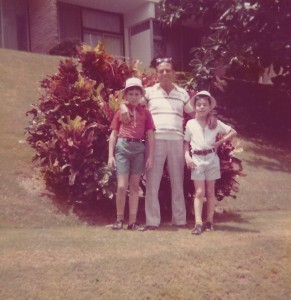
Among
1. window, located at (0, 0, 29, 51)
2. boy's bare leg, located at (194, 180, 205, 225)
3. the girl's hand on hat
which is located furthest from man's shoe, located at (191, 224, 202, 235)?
window, located at (0, 0, 29, 51)

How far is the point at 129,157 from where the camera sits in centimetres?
609

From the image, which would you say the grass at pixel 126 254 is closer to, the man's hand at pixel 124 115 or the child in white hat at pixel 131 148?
the child in white hat at pixel 131 148

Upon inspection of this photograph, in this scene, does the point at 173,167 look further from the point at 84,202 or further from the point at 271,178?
the point at 271,178

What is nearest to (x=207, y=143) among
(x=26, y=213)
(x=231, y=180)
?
(x=231, y=180)

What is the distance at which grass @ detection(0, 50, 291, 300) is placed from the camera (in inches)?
164

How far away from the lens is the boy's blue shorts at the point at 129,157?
6047mm

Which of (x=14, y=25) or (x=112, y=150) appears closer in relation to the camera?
(x=112, y=150)

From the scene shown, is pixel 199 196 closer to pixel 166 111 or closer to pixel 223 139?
pixel 223 139

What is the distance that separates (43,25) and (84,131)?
12.0 meters

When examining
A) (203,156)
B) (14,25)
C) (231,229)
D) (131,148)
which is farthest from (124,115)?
(14,25)

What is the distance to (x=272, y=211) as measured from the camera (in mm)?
8188

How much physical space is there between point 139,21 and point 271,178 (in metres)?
11.6

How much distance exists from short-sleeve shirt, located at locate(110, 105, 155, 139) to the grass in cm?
108

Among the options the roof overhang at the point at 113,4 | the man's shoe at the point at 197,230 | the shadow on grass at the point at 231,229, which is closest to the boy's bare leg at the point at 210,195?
the shadow on grass at the point at 231,229
